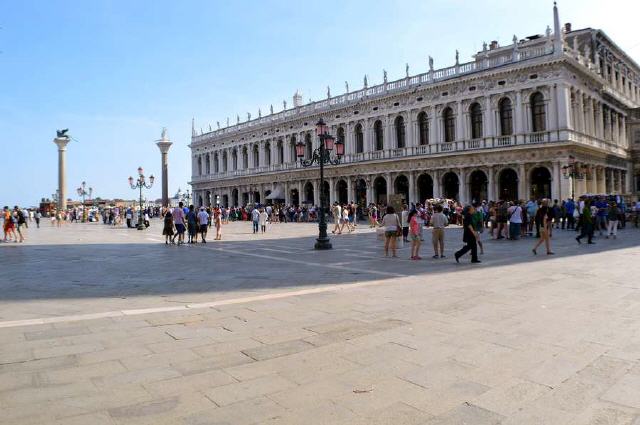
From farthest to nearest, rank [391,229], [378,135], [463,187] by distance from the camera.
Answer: [378,135], [463,187], [391,229]

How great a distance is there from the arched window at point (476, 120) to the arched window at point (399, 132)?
6.29 metres

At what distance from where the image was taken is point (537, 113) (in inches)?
1276

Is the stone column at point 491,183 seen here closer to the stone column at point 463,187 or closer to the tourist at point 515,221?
the stone column at point 463,187

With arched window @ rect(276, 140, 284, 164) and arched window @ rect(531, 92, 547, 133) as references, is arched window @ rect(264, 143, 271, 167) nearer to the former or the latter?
arched window @ rect(276, 140, 284, 164)

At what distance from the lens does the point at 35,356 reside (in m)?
4.65

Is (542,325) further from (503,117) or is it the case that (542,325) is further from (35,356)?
(503,117)

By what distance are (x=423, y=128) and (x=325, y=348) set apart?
3556cm

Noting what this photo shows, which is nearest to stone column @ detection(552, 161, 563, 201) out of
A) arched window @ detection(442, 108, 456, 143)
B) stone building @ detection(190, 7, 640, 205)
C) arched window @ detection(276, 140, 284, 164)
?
stone building @ detection(190, 7, 640, 205)

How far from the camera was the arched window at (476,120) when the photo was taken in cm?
3509

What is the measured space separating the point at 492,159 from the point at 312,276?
89.0 ft

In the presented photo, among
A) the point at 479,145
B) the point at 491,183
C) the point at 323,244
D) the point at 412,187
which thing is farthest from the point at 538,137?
the point at 323,244

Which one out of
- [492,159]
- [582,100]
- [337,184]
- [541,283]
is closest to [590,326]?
[541,283]

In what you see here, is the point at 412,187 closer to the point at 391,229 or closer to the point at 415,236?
the point at 391,229

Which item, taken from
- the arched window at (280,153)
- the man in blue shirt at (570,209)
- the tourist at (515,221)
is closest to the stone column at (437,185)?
the man in blue shirt at (570,209)
